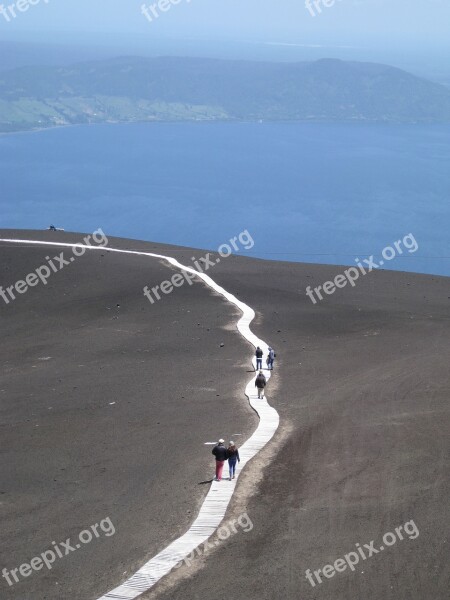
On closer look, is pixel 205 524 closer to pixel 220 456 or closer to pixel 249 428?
pixel 220 456

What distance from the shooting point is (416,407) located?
23.7m

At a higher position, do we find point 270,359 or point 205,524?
point 205,524

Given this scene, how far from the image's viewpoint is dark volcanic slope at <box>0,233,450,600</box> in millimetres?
15758

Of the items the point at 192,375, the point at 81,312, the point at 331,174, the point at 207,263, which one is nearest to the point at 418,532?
the point at 192,375
